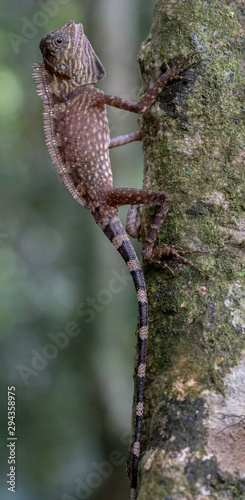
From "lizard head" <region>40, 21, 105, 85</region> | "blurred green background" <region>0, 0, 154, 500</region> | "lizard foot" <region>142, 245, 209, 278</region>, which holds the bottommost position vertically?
"blurred green background" <region>0, 0, 154, 500</region>

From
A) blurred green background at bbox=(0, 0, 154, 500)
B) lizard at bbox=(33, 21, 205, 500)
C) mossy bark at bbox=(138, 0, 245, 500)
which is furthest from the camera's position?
blurred green background at bbox=(0, 0, 154, 500)

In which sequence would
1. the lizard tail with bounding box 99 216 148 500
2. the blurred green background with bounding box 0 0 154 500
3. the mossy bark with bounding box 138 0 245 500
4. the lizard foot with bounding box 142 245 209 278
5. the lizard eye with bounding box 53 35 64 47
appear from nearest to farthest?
the mossy bark with bounding box 138 0 245 500 < the lizard tail with bounding box 99 216 148 500 < the lizard foot with bounding box 142 245 209 278 < the lizard eye with bounding box 53 35 64 47 < the blurred green background with bounding box 0 0 154 500

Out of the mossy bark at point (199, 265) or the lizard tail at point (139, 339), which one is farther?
the lizard tail at point (139, 339)

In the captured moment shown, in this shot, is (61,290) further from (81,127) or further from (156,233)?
(156,233)

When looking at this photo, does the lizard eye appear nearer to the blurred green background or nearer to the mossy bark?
the mossy bark

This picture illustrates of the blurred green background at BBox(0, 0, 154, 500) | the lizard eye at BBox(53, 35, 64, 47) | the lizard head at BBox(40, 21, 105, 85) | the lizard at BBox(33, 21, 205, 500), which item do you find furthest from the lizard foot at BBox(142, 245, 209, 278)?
the blurred green background at BBox(0, 0, 154, 500)

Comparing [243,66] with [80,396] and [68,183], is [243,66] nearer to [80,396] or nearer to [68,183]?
[68,183]

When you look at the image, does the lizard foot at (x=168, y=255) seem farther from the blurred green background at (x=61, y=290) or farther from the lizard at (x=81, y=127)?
the blurred green background at (x=61, y=290)

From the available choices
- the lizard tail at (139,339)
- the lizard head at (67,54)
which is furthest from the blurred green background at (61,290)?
the lizard tail at (139,339)
